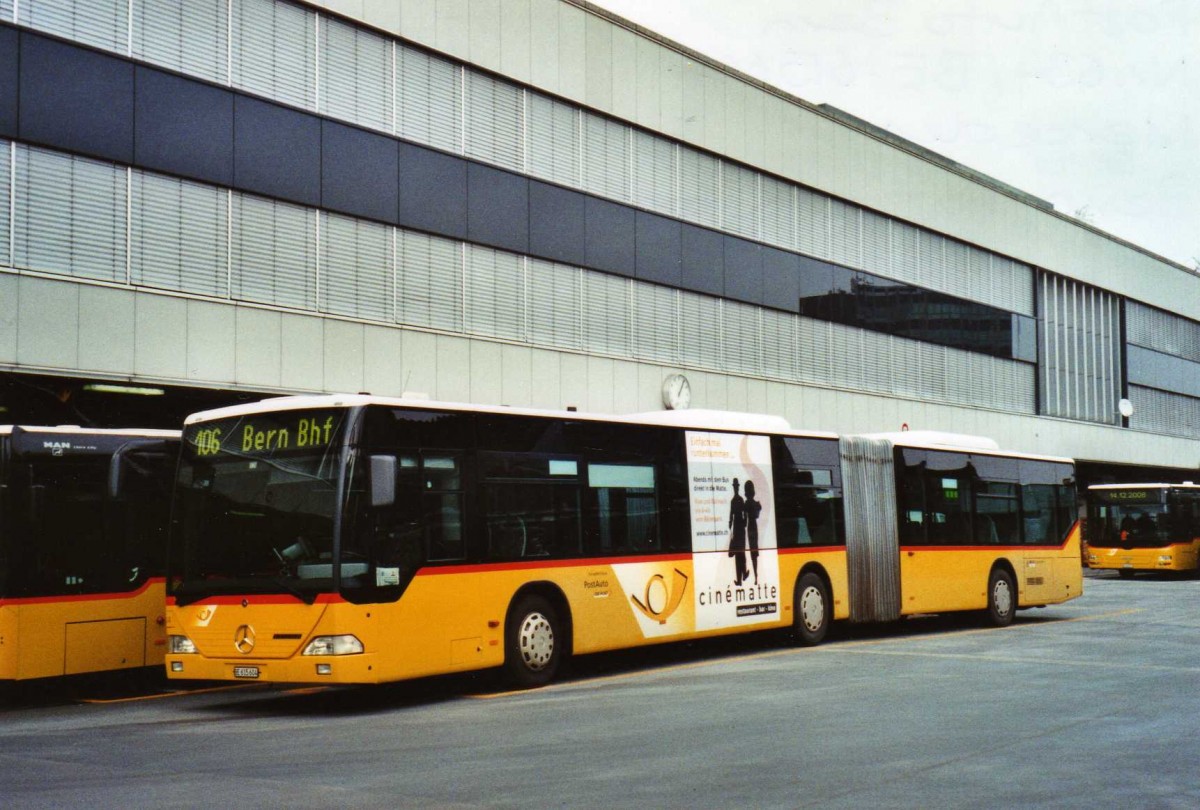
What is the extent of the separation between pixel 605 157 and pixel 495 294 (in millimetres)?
4298

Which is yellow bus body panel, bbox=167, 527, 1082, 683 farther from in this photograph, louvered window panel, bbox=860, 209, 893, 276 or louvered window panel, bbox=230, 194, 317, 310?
louvered window panel, bbox=860, 209, 893, 276

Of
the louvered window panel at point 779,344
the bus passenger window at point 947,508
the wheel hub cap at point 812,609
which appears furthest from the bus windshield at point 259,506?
the louvered window panel at point 779,344

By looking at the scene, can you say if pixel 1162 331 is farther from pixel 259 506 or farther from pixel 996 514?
pixel 259 506

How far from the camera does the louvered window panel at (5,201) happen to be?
17562 mm

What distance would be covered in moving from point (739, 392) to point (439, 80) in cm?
1079

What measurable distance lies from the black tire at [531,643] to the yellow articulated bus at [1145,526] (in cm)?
2982

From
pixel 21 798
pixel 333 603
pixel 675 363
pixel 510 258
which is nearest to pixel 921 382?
pixel 675 363

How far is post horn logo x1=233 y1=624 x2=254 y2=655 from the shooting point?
1227cm

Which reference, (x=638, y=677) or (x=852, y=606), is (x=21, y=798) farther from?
(x=852, y=606)

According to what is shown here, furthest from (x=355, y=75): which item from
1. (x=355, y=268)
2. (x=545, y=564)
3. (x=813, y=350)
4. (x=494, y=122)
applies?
(x=813, y=350)

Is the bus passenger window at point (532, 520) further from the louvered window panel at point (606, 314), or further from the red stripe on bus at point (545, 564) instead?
the louvered window panel at point (606, 314)

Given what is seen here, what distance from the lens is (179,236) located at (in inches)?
774

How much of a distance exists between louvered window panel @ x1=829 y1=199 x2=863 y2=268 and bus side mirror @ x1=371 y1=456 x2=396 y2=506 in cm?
2340

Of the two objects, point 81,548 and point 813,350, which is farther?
point 813,350
